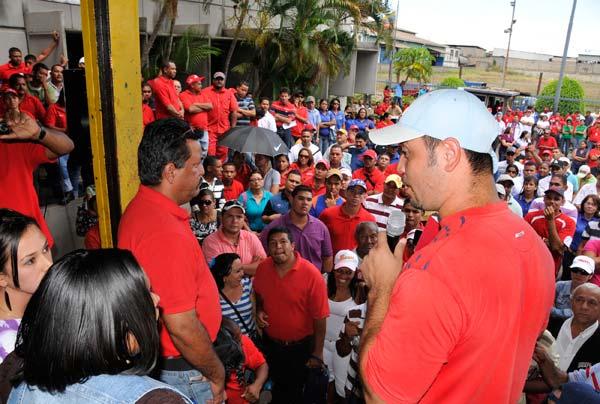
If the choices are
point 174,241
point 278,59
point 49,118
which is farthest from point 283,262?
point 278,59

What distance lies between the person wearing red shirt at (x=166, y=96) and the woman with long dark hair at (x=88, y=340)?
6724mm

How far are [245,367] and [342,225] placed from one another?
8.54 feet

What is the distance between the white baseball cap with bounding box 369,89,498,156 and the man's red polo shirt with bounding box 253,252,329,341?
2.45m

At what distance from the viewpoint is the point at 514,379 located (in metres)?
1.53

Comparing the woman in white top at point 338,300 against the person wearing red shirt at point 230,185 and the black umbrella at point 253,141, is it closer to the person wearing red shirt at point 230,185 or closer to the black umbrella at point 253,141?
the person wearing red shirt at point 230,185

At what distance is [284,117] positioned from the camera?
35.4 ft

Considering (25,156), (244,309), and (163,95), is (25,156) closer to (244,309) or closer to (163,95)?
(244,309)

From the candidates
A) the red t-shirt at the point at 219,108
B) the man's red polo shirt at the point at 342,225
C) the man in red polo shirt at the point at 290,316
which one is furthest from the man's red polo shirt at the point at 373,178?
the man in red polo shirt at the point at 290,316

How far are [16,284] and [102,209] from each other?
2.30ft

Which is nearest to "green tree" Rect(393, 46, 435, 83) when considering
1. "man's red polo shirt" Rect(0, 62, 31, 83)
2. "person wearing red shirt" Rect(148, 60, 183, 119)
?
"person wearing red shirt" Rect(148, 60, 183, 119)

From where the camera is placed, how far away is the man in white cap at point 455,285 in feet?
4.30

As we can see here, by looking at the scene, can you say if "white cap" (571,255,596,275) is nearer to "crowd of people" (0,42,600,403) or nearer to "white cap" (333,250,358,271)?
"crowd of people" (0,42,600,403)

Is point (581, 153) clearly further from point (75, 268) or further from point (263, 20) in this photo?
point (75, 268)

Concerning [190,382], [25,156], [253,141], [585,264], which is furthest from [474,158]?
[253,141]
